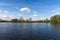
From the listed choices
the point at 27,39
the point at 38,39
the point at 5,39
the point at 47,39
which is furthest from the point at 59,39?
the point at 5,39

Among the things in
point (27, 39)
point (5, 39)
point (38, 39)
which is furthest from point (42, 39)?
point (5, 39)

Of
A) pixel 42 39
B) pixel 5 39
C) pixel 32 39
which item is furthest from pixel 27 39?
pixel 5 39

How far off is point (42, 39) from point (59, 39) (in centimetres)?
573

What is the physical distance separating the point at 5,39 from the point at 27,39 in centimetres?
723

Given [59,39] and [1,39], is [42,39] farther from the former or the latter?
[1,39]

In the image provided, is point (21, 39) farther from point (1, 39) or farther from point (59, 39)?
point (59, 39)

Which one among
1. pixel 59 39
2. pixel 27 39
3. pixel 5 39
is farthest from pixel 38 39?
pixel 5 39

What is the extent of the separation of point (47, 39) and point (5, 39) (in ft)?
44.9

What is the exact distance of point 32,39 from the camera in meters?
37.0

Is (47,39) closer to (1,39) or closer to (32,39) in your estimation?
(32,39)

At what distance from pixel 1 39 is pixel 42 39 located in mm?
13389

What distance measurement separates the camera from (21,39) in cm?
3694

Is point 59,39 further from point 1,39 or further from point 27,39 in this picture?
point 1,39

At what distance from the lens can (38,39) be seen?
3706 cm
